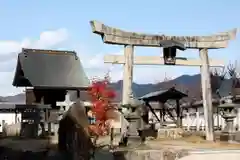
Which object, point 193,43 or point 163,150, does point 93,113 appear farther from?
point 163,150

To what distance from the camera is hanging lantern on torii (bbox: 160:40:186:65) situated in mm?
17625

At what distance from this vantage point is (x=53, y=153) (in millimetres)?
13484

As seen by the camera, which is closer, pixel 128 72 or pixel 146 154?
pixel 146 154

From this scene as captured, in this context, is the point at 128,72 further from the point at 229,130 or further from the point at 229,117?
the point at 229,130

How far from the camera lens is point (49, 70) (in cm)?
2364

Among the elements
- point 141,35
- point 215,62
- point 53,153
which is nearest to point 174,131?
point 215,62

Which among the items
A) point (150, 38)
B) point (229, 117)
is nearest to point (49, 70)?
point (150, 38)

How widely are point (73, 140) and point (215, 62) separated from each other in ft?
30.7

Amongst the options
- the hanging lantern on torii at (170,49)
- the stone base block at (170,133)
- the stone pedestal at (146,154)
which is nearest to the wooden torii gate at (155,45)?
the hanging lantern on torii at (170,49)

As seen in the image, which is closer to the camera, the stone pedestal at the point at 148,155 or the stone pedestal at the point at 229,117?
the stone pedestal at the point at 148,155

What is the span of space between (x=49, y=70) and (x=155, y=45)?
834 cm

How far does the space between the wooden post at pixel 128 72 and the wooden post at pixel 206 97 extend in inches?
144

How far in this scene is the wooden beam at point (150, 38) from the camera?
54.1 ft

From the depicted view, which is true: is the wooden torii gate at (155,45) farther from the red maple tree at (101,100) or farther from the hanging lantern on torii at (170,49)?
the red maple tree at (101,100)
